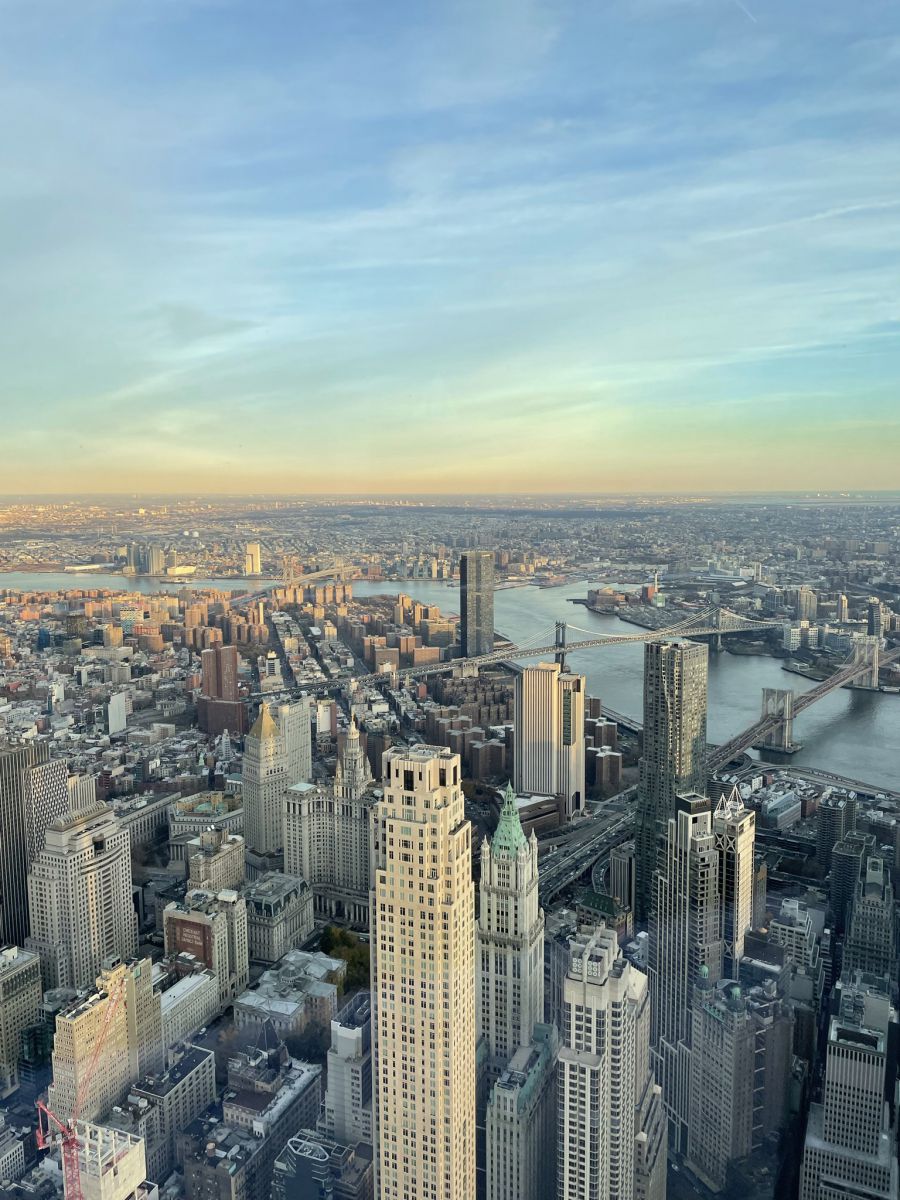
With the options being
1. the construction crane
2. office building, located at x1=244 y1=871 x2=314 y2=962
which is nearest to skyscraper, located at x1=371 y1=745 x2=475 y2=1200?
the construction crane

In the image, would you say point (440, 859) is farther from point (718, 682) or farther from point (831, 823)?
point (718, 682)

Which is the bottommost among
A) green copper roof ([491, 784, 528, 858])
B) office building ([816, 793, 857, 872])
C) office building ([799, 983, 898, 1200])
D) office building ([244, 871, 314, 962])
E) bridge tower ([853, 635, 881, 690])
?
office building ([244, 871, 314, 962])

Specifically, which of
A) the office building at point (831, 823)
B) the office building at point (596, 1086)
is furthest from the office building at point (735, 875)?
the office building at point (596, 1086)

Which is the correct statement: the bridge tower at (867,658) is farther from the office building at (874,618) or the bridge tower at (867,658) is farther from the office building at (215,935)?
the office building at (215,935)

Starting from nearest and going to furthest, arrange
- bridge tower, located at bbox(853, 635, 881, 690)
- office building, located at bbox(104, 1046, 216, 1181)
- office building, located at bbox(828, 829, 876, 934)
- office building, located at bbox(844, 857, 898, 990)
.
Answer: office building, located at bbox(104, 1046, 216, 1181) → office building, located at bbox(844, 857, 898, 990) → office building, located at bbox(828, 829, 876, 934) → bridge tower, located at bbox(853, 635, 881, 690)

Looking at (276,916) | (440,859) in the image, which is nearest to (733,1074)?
(440,859)

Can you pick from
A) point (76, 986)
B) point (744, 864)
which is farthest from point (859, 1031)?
point (76, 986)

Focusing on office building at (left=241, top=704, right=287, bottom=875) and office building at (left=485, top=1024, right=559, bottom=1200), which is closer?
office building at (left=485, top=1024, right=559, bottom=1200)

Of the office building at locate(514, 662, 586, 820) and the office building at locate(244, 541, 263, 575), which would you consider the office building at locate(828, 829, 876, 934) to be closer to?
the office building at locate(514, 662, 586, 820)
